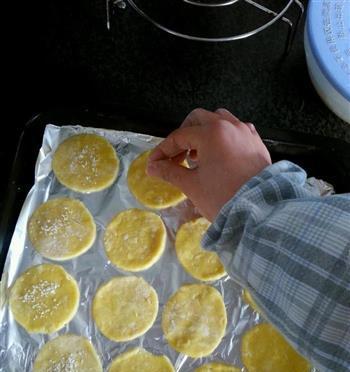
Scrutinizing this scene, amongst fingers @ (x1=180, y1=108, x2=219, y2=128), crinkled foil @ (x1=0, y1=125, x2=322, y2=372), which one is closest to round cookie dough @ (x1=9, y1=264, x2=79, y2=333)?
crinkled foil @ (x1=0, y1=125, x2=322, y2=372)

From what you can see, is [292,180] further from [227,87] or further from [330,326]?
[227,87]

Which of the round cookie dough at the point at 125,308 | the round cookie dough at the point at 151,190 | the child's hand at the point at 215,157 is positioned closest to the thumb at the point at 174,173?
the child's hand at the point at 215,157

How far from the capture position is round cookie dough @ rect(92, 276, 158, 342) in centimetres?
98

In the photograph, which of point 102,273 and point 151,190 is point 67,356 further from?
point 151,190

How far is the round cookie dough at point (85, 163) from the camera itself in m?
1.07

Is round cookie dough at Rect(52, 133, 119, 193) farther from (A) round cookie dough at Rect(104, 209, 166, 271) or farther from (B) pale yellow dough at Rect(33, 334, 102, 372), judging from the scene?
(B) pale yellow dough at Rect(33, 334, 102, 372)

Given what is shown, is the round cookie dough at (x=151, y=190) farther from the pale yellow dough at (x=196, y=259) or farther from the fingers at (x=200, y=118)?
the fingers at (x=200, y=118)

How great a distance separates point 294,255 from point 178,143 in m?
0.34

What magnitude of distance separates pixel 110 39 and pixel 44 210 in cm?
47

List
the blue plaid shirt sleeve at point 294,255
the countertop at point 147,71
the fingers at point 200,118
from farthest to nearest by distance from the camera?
the countertop at point 147,71 < the fingers at point 200,118 < the blue plaid shirt sleeve at point 294,255

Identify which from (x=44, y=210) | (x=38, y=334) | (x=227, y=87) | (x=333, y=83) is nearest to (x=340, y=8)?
(x=333, y=83)

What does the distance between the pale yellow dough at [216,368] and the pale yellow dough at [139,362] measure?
0.05 m

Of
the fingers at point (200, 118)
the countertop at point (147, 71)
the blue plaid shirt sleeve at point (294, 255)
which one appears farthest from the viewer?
the countertop at point (147, 71)

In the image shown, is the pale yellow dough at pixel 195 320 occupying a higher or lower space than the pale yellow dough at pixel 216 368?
higher
